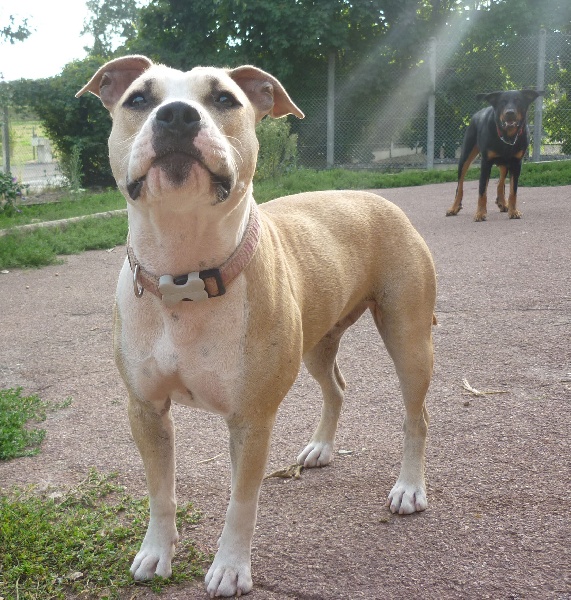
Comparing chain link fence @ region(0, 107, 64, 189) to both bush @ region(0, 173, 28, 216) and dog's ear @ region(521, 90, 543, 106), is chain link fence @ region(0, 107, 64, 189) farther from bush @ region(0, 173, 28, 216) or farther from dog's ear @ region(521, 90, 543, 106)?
dog's ear @ region(521, 90, 543, 106)

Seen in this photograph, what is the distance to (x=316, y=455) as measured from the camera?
354cm

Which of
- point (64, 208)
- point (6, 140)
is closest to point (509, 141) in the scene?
point (64, 208)

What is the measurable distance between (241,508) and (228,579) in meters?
0.24

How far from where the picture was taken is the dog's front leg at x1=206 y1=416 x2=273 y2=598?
2.51 m

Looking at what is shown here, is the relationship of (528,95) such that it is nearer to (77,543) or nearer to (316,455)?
(316,455)

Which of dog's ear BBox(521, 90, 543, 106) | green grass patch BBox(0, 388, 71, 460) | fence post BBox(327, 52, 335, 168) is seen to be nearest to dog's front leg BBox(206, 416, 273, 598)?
green grass patch BBox(0, 388, 71, 460)

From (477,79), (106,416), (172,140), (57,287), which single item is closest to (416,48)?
(477,79)

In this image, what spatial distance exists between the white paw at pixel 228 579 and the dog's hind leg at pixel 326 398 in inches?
40.6

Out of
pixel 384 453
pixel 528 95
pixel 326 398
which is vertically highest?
pixel 528 95

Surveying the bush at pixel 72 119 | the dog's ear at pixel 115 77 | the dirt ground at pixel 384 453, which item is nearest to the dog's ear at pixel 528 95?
the dirt ground at pixel 384 453

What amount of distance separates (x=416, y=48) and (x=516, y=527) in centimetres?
1737

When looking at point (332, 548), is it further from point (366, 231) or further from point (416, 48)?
point (416, 48)

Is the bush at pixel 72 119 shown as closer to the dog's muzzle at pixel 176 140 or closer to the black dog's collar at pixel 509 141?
the black dog's collar at pixel 509 141

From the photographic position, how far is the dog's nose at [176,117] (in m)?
2.19
